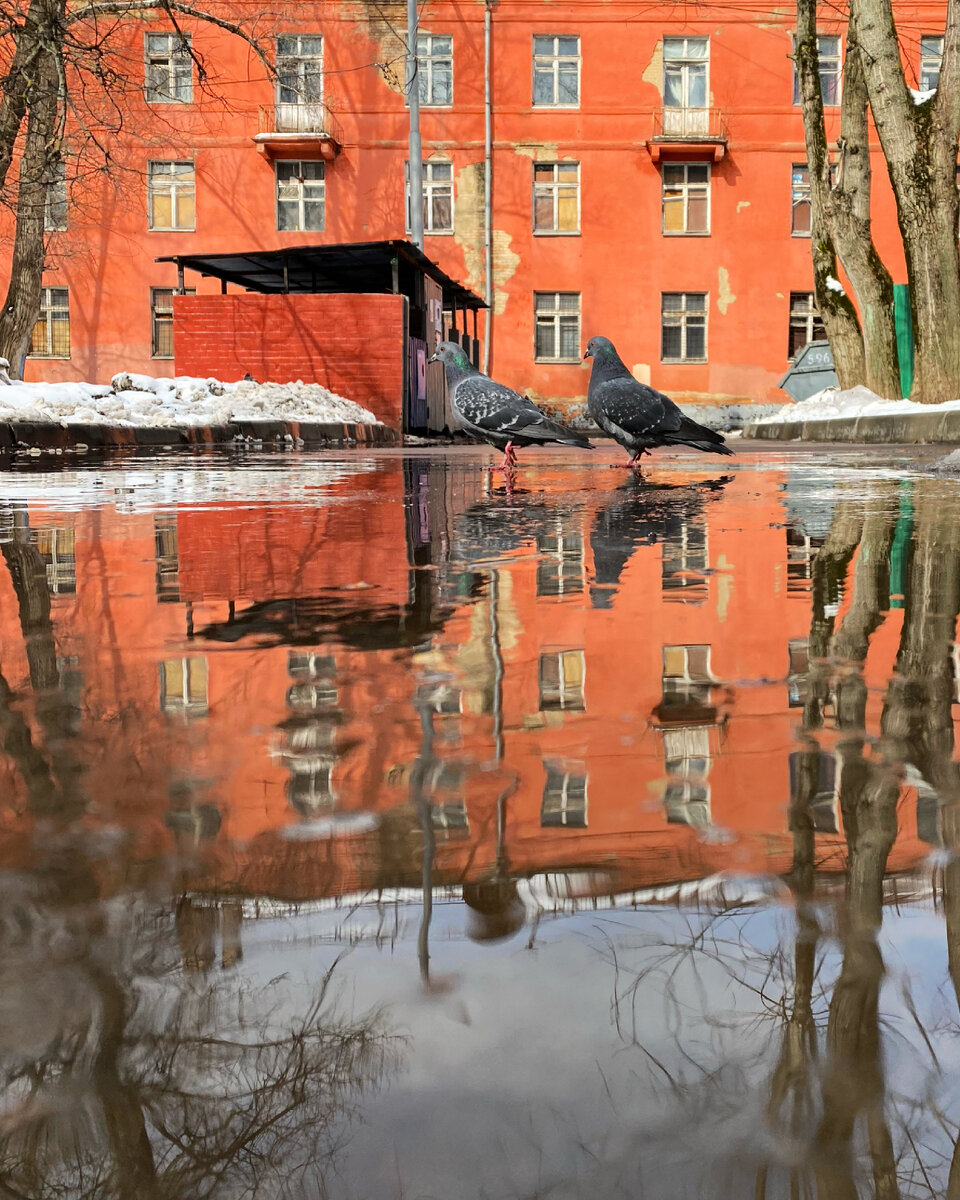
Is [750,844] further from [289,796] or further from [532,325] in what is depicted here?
[532,325]

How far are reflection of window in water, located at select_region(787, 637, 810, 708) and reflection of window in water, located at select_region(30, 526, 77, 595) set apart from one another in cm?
133

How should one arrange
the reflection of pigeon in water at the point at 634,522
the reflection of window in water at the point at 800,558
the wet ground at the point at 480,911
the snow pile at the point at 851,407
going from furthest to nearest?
the snow pile at the point at 851,407 → the reflection of pigeon in water at the point at 634,522 → the reflection of window in water at the point at 800,558 → the wet ground at the point at 480,911

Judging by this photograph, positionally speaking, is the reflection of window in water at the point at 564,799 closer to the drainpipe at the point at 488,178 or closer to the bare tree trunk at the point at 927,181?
the bare tree trunk at the point at 927,181

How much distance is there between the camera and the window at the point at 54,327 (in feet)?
90.4

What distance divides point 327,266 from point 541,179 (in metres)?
8.69

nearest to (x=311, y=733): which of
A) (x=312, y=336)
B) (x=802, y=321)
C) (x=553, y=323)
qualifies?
(x=312, y=336)

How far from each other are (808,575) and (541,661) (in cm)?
107

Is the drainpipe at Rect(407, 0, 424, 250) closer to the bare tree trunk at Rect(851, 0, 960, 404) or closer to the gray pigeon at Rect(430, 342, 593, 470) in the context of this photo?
the bare tree trunk at Rect(851, 0, 960, 404)

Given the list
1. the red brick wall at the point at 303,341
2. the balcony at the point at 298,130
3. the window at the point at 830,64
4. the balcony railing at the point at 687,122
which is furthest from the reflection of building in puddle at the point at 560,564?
the window at the point at 830,64

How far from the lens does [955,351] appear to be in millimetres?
11281

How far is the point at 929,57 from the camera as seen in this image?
27.4 metres

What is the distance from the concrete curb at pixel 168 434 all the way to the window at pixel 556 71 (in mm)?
14984

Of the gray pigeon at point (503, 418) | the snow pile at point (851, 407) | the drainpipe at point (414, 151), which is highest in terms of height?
the drainpipe at point (414, 151)

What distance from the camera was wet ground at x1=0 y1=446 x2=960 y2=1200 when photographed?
19.1 inches
